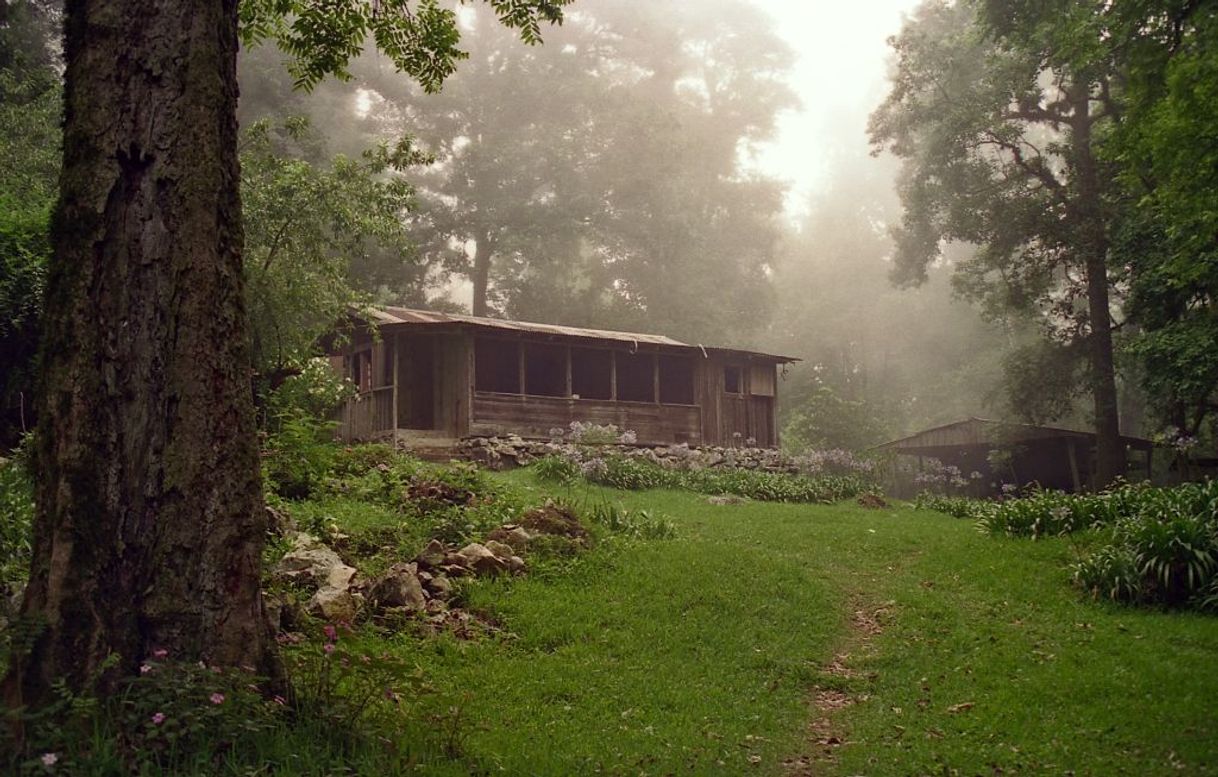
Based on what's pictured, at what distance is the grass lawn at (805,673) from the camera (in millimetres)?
6293

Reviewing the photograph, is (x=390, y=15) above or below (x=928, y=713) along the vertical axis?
above

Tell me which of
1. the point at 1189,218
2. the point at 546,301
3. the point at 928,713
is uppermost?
the point at 546,301

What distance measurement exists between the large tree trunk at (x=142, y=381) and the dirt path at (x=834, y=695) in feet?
12.6

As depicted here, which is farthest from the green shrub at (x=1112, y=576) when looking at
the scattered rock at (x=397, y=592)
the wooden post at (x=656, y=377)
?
the wooden post at (x=656, y=377)

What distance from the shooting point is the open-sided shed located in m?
31.4

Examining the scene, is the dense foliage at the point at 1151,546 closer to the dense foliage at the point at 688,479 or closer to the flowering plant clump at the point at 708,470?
the dense foliage at the point at 688,479

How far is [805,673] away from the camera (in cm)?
830

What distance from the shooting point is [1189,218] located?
11.2 m

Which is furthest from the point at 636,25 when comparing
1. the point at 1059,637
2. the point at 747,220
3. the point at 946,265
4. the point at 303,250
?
the point at 1059,637

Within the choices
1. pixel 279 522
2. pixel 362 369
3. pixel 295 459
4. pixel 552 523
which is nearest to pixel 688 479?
pixel 362 369

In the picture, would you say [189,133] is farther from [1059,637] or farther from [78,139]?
[1059,637]

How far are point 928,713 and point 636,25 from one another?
53.3 meters

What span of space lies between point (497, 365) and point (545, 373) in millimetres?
1775

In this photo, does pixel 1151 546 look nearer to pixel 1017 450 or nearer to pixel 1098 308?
pixel 1098 308
